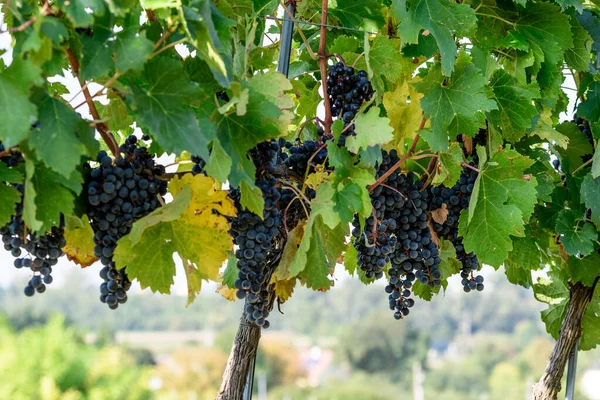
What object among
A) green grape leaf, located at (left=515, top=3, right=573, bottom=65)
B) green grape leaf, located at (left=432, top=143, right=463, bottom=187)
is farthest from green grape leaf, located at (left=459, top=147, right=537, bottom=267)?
green grape leaf, located at (left=515, top=3, right=573, bottom=65)

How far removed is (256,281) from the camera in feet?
4.52

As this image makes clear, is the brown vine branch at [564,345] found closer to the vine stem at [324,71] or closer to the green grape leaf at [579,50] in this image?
the green grape leaf at [579,50]

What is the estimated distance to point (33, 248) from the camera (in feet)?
3.87

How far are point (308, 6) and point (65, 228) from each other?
33.7 inches

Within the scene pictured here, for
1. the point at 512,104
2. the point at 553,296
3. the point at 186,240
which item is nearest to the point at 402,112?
the point at 512,104

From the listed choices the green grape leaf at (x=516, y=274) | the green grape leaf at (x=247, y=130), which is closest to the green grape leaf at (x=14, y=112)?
the green grape leaf at (x=247, y=130)

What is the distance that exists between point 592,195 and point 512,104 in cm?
39

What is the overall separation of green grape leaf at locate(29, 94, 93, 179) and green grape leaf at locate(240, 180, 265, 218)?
1.04 ft

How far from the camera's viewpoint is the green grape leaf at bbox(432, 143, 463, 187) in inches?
62.1

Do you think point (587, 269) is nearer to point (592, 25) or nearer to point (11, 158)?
point (592, 25)

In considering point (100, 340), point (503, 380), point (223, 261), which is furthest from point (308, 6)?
point (503, 380)

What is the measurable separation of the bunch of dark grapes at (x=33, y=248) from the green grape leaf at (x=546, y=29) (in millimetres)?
1123

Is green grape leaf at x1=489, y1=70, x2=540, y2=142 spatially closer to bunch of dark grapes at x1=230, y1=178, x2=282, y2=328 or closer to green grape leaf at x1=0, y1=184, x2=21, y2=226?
bunch of dark grapes at x1=230, y1=178, x2=282, y2=328

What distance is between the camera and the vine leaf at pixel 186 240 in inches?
47.9
